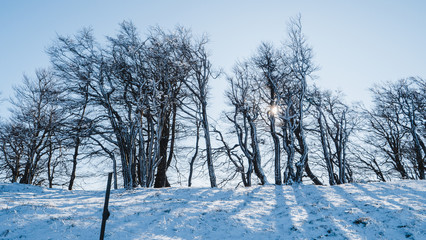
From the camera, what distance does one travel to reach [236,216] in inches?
257

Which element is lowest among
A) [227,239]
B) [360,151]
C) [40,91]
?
[227,239]

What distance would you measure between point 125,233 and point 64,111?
10.3 meters

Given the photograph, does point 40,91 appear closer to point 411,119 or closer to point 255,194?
point 255,194

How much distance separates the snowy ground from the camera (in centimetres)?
527

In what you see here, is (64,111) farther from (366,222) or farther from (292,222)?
(366,222)

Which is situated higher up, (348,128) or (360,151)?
(348,128)

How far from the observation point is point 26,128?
48.1 feet

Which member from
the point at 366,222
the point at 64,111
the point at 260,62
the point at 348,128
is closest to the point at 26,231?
the point at 366,222

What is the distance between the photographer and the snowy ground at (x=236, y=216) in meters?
5.27

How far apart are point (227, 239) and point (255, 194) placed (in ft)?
13.3

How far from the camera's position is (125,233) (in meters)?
5.39

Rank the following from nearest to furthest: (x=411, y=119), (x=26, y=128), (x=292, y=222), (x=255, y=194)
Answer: (x=292, y=222) → (x=255, y=194) → (x=26, y=128) → (x=411, y=119)

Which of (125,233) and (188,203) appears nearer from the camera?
(125,233)

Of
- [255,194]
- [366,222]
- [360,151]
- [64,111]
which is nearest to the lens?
[366,222]
